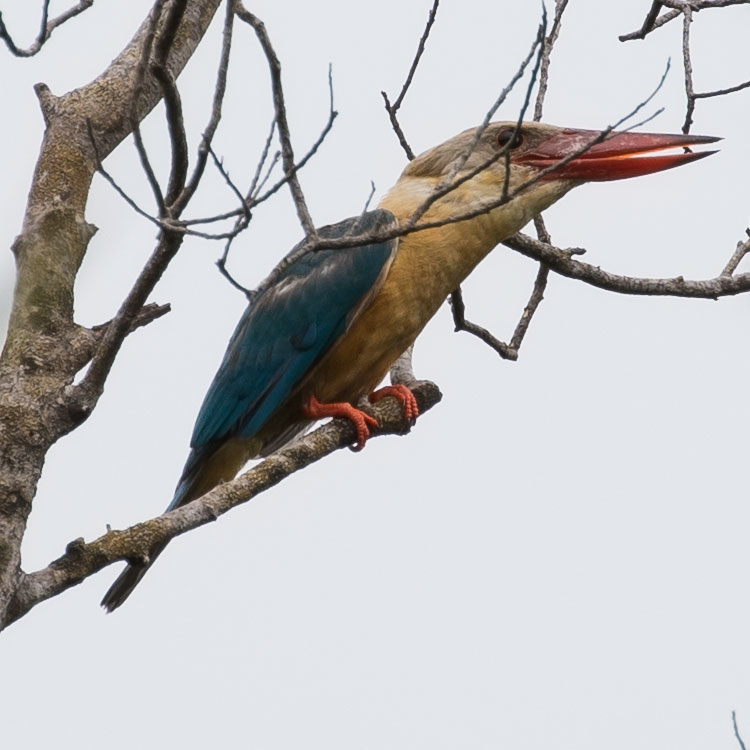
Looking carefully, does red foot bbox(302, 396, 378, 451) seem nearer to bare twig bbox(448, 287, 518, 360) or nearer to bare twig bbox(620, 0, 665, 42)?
bare twig bbox(448, 287, 518, 360)

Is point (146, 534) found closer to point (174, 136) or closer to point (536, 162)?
point (174, 136)

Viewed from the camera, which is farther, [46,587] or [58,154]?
[58,154]

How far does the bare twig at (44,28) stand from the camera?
3.13m

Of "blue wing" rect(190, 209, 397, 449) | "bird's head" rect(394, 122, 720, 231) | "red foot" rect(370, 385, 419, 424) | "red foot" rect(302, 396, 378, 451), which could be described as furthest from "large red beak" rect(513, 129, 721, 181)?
"red foot" rect(302, 396, 378, 451)

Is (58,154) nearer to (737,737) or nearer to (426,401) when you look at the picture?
(426,401)

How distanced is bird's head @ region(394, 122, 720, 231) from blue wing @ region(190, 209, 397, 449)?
0.39m

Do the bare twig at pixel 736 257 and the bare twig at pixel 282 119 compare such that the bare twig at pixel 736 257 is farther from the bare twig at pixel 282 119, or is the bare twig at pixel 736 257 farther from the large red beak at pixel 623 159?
the bare twig at pixel 282 119

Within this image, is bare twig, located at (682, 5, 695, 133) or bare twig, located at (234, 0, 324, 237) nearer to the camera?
bare twig, located at (234, 0, 324, 237)

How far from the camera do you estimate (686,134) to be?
515cm

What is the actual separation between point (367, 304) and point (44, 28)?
2066 millimetres

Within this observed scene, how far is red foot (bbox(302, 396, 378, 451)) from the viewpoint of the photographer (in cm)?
484

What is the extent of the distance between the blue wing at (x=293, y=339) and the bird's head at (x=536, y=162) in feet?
1.29

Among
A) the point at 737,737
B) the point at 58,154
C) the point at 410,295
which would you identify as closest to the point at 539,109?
the point at 410,295

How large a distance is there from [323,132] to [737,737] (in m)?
1.90
